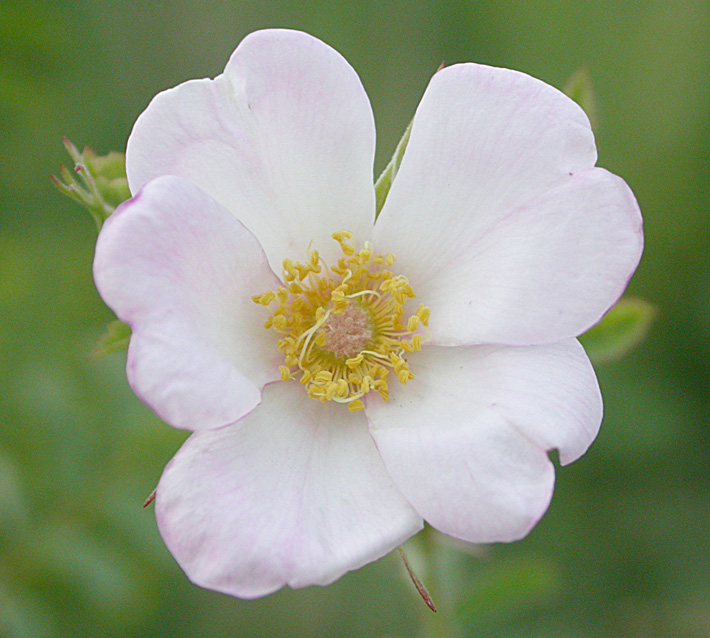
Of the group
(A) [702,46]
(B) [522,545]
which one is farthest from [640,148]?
(B) [522,545]

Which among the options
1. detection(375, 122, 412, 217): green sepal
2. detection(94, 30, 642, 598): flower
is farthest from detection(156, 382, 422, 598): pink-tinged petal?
detection(375, 122, 412, 217): green sepal

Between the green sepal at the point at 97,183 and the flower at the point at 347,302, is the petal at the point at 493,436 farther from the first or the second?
the green sepal at the point at 97,183

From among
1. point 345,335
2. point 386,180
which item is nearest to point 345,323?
point 345,335

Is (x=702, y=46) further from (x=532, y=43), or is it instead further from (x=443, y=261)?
(x=443, y=261)

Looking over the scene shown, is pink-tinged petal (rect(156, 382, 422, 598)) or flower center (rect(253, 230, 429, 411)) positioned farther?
flower center (rect(253, 230, 429, 411))

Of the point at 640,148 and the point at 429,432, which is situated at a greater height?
the point at 429,432

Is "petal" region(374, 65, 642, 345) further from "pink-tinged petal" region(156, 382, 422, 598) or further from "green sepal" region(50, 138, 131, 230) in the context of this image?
"green sepal" region(50, 138, 131, 230)
